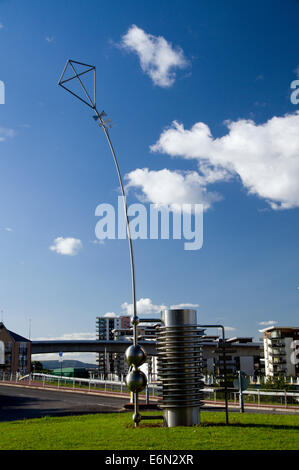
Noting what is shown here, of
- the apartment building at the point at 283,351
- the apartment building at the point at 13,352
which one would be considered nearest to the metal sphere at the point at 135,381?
the apartment building at the point at 13,352

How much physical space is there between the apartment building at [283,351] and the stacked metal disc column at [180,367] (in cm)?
10839

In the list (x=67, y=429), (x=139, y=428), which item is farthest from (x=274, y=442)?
(x=67, y=429)

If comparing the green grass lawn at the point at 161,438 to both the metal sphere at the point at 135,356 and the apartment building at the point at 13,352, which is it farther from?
the apartment building at the point at 13,352

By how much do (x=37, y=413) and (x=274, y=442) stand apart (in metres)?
16.6

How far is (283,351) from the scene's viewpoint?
11688 centimetres

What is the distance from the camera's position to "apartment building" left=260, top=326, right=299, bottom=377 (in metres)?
116

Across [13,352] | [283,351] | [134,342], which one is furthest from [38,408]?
[283,351]

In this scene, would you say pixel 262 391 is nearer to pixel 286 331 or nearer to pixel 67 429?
pixel 67 429

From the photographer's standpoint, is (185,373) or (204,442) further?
(185,373)

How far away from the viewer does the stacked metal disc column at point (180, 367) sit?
44.7 ft

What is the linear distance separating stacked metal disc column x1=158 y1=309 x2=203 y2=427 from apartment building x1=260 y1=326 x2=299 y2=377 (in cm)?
10839
